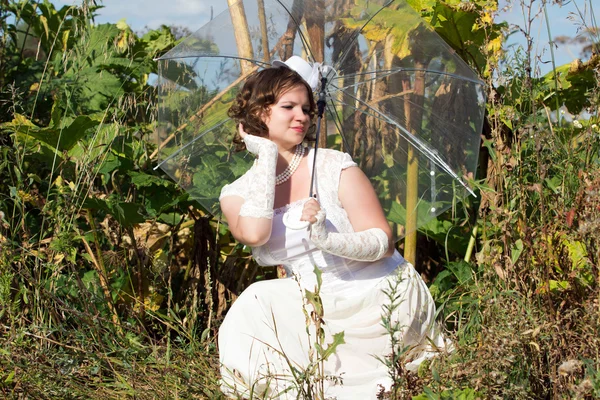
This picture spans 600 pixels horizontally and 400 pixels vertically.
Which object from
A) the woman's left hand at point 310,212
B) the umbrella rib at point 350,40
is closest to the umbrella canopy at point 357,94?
the umbrella rib at point 350,40

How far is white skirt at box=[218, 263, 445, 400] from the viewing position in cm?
273

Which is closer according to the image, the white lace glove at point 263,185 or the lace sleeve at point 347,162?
the white lace glove at point 263,185

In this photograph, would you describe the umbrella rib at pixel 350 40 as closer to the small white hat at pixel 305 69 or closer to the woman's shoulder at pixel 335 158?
the small white hat at pixel 305 69

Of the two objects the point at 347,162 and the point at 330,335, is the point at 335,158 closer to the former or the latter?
the point at 347,162

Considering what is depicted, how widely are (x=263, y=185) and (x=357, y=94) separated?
1.78 ft

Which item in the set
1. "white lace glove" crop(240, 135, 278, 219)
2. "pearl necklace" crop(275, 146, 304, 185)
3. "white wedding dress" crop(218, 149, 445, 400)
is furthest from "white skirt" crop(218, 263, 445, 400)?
"pearl necklace" crop(275, 146, 304, 185)

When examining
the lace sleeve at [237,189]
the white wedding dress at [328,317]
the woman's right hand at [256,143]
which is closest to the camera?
the white wedding dress at [328,317]

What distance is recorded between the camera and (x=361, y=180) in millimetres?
2975

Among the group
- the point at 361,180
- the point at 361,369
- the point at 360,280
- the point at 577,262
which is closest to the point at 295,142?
the point at 361,180

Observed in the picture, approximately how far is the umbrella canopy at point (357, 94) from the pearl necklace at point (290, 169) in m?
0.25

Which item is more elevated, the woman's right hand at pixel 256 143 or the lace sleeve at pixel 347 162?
the woman's right hand at pixel 256 143

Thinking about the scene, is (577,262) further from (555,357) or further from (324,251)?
(324,251)

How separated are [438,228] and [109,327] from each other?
147cm

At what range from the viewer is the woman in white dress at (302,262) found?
2.74 meters
